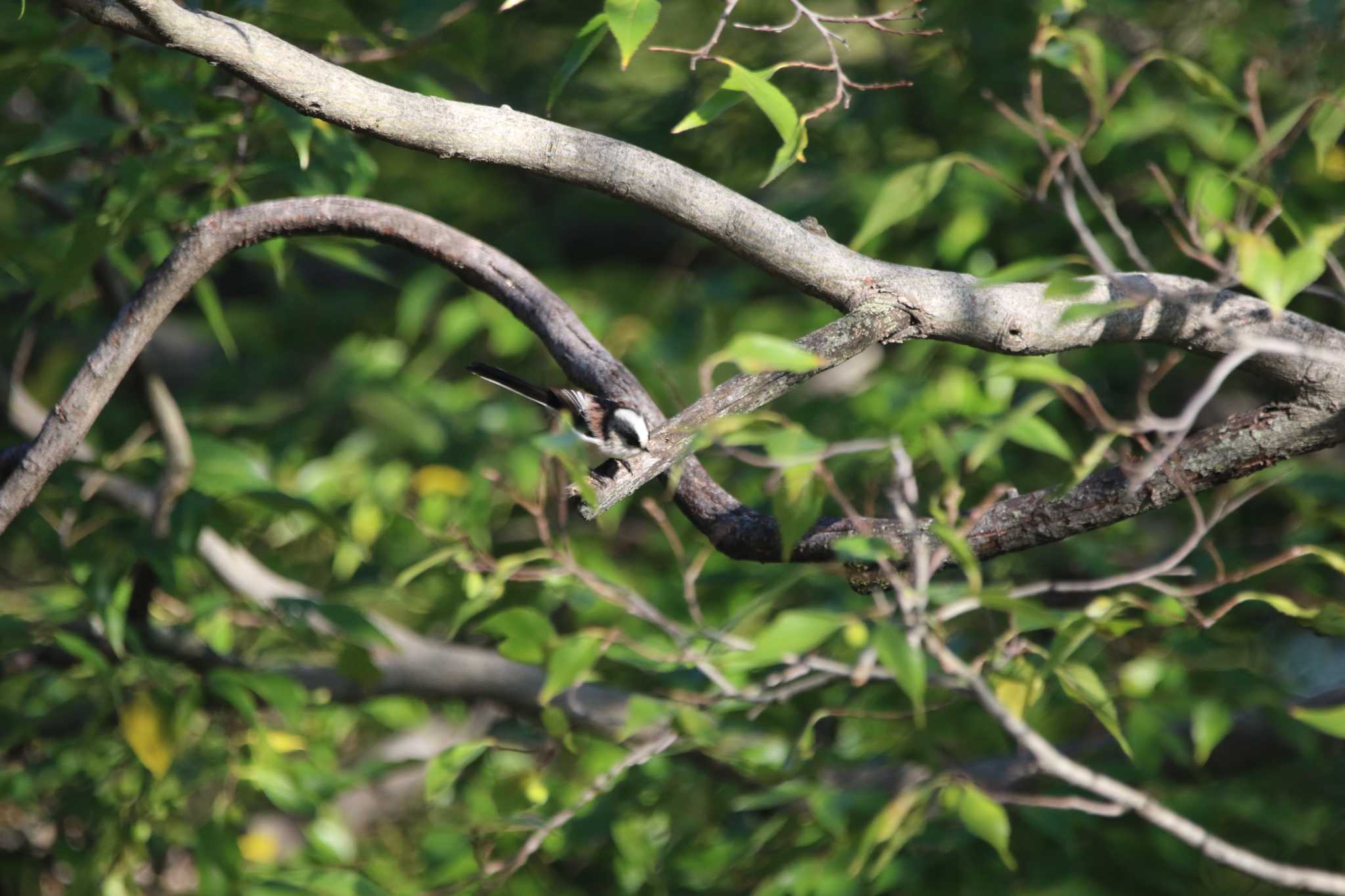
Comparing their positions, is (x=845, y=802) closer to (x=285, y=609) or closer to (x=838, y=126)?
(x=285, y=609)

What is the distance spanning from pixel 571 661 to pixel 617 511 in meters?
1.08

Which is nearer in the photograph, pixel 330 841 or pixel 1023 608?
pixel 1023 608

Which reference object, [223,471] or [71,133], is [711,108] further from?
[223,471]

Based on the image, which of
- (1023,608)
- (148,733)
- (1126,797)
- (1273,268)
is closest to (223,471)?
(148,733)

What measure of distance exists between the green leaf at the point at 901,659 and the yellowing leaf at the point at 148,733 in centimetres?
151

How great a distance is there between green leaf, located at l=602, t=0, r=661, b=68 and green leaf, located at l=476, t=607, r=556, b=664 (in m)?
0.93

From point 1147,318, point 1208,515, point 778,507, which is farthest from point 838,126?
point 778,507

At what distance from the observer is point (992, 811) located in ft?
5.09

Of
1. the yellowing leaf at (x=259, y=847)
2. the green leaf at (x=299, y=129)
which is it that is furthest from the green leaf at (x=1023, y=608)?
the yellowing leaf at (x=259, y=847)

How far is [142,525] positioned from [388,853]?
56.8 inches

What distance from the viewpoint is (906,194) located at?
1807 mm

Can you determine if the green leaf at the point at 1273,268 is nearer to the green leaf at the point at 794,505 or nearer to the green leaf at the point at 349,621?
the green leaf at the point at 794,505

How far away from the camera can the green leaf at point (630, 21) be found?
1288 millimetres

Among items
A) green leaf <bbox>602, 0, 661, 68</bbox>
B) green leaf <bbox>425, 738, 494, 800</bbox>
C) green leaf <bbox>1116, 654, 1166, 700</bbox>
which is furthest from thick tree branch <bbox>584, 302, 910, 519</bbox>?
green leaf <bbox>1116, 654, 1166, 700</bbox>
